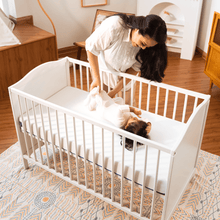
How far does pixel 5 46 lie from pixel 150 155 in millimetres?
2050

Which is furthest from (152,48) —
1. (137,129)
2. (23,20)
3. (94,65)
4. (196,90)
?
(23,20)

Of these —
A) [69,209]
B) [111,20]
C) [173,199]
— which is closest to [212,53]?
[111,20]

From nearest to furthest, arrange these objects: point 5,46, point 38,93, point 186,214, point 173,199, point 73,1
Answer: point 173,199 → point 186,214 → point 38,93 → point 5,46 → point 73,1

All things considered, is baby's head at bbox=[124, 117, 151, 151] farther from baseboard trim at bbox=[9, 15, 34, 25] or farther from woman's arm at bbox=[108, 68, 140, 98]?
baseboard trim at bbox=[9, 15, 34, 25]

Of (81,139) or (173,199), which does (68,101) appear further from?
(173,199)

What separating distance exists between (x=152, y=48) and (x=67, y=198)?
1.17 m

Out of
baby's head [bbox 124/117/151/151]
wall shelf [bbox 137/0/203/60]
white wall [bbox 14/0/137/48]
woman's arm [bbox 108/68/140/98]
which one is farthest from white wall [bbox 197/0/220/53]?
baby's head [bbox 124/117/151/151]

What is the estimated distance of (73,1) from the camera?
3.71 m

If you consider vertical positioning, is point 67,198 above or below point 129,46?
below

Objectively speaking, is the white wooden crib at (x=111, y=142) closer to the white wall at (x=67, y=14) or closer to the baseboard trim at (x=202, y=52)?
the white wall at (x=67, y=14)

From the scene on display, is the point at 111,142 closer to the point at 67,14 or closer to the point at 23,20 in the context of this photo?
the point at 23,20

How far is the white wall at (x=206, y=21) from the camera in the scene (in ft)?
11.4

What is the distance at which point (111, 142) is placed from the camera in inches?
66.5

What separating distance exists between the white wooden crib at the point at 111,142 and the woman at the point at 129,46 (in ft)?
0.35
